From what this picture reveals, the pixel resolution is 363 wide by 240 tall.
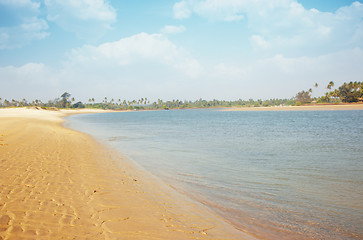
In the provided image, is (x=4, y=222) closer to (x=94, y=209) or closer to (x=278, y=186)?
(x=94, y=209)

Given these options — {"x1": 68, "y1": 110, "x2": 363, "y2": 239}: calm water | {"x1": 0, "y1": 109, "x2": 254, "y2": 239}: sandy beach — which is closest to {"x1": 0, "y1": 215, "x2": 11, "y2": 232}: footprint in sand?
{"x1": 0, "y1": 109, "x2": 254, "y2": 239}: sandy beach

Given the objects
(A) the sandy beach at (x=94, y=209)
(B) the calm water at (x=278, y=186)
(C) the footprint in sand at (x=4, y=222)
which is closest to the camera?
(C) the footprint in sand at (x=4, y=222)

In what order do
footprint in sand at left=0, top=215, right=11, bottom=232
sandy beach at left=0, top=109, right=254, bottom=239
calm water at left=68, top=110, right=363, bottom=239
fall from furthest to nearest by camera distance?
calm water at left=68, top=110, right=363, bottom=239, sandy beach at left=0, top=109, right=254, bottom=239, footprint in sand at left=0, top=215, right=11, bottom=232

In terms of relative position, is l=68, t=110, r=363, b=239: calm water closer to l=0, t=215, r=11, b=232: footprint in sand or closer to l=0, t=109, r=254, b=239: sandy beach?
l=0, t=109, r=254, b=239: sandy beach

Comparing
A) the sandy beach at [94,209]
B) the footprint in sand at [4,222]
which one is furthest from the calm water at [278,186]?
the footprint in sand at [4,222]

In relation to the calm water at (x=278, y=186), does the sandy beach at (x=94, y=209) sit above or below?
above

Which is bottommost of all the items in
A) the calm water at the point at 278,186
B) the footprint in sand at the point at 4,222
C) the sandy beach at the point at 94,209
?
the calm water at the point at 278,186

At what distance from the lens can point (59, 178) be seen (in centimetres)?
680

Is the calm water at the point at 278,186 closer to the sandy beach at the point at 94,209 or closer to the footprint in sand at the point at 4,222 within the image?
the sandy beach at the point at 94,209

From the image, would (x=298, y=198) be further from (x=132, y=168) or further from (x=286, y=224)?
(x=132, y=168)

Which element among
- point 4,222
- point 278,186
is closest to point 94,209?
point 4,222

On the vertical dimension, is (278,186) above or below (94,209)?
below

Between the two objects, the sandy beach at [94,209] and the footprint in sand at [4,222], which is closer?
the footprint in sand at [4,222]

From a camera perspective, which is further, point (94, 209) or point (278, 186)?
point (278, 186)
